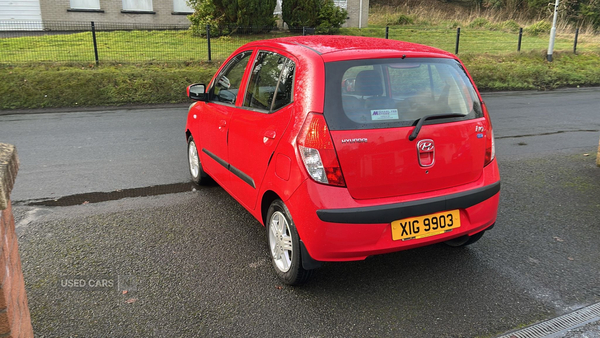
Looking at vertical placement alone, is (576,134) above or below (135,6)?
below

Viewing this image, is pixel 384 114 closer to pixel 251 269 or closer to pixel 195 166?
pixel 251 269

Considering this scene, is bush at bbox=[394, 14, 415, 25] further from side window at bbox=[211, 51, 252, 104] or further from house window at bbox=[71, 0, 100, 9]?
side window at bbox=[211, 51, 252, 104]

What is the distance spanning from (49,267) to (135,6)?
69.8 ft

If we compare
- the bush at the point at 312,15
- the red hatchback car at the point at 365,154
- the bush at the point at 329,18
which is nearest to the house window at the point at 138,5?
the bush at the point at 312,15

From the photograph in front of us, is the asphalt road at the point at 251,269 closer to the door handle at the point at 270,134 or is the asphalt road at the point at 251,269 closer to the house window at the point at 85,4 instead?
the door handle at the point at 270,134

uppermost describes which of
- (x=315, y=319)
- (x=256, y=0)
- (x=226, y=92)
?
(x=256, y=0)

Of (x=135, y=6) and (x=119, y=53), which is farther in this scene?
(x=135, y=6)

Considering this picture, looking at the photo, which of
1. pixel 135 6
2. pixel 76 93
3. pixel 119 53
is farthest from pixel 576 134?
pixel 135 6

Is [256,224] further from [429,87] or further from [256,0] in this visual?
[256,0]

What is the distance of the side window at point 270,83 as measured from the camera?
3.46 m

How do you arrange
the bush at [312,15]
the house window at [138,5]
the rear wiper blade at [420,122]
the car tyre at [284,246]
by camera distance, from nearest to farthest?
the rear wiper blade at [420,122]
the car tyre at [284,246]
the bush at [312,15]
the house window at [138,5]

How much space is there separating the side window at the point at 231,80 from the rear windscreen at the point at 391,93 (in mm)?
1353

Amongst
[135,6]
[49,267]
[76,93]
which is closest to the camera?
[49,267]

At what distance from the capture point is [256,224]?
176 inches
